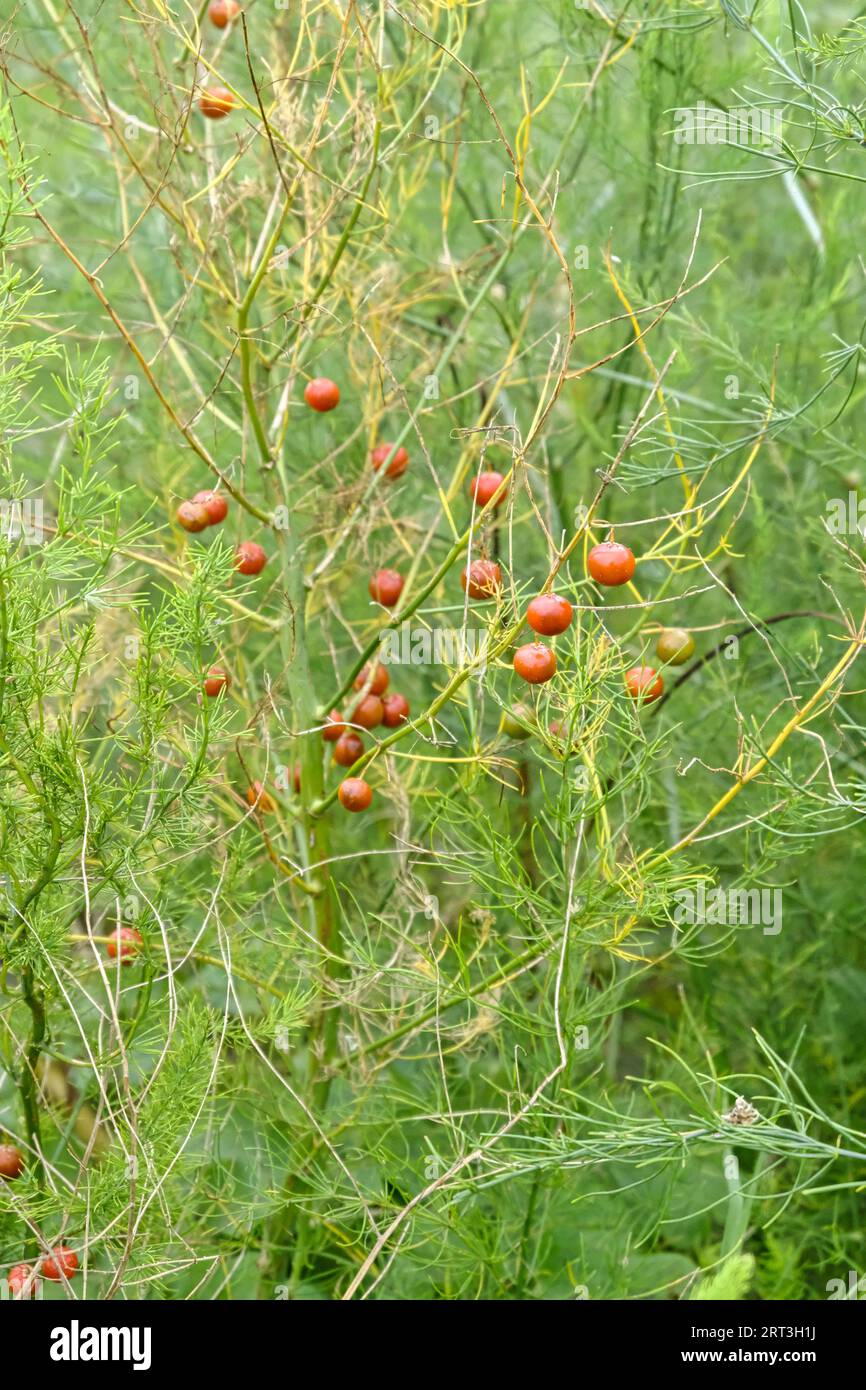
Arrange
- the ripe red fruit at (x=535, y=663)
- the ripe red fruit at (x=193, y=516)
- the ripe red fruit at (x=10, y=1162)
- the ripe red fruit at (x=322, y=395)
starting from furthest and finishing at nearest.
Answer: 1. the ripe red fruit at (x=322, y=395)
2. the ripe red fruit at (x=193, y=516)
3. the ripe red fruit at (x=10, y=1162)
4. the ripe red fruit at (x=535, y=663)

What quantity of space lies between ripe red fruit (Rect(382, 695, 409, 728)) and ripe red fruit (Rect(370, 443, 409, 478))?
0.29m

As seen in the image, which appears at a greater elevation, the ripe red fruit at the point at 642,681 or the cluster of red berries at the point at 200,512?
the cluster of red berries at the point at 200,512

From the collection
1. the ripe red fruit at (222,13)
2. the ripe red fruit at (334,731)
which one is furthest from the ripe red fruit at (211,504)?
the ripe red fruit at (222,13)

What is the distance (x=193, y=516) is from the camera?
1513 mm

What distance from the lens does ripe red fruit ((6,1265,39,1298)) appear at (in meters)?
1.30

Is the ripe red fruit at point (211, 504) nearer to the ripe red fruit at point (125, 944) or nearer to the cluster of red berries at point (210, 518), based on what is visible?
the cluster of red berries at point (210, 518)

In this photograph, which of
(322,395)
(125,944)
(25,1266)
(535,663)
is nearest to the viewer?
(535,663)

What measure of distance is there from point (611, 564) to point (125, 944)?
67cm

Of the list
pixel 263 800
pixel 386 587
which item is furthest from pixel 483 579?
pixel 263 800

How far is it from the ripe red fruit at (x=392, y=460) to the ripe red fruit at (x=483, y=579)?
0.92ft

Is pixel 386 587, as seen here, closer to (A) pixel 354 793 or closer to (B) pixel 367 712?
(B) pixel 367 712

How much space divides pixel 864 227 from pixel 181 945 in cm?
169

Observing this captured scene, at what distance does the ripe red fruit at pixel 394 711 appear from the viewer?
1666mm
